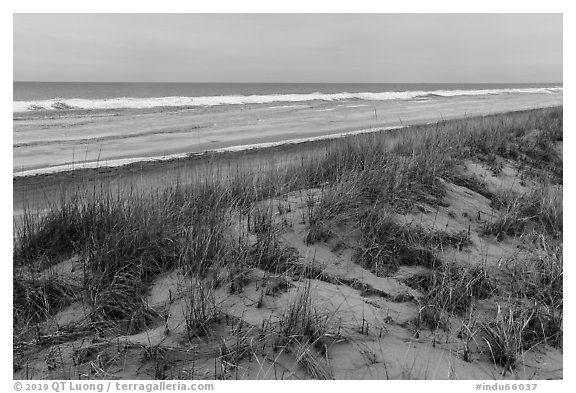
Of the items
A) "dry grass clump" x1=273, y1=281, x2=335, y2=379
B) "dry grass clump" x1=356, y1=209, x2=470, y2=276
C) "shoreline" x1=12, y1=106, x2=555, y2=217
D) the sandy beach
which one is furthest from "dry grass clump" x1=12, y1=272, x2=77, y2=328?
the sandy beach

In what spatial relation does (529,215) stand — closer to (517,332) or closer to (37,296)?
(517,332)

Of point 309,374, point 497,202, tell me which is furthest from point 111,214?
point 497,202

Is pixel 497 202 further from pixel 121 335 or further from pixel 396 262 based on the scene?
pixel 121 335

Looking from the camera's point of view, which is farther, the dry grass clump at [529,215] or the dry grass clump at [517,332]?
the dry grass clump at [529,215]

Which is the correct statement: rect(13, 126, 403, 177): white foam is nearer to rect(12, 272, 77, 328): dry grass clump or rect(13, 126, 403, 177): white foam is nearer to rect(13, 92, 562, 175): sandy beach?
rect(13, 92, 562, 175): sandy beach

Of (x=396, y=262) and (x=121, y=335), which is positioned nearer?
(x=121, y=335)

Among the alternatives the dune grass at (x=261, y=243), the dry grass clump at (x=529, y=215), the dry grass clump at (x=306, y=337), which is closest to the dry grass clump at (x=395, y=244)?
the dune grass at (x=261, y=243)

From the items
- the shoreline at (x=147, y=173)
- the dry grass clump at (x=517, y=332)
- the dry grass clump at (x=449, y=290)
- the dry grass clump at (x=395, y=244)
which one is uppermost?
the shoreline at (x=147, y=173)

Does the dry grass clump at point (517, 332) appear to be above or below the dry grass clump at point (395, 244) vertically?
below

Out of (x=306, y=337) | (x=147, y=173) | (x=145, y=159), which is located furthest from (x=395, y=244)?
(x=145, y=159)

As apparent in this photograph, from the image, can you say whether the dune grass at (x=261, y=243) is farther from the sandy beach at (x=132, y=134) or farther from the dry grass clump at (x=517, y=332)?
the sandy beach at (x=132, y=134)

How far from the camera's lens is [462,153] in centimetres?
790

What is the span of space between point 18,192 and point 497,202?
24.6ft

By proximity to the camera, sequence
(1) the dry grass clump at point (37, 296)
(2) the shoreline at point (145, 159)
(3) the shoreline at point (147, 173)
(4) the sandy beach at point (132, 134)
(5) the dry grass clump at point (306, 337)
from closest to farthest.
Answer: (5) the dry grass clump at point (306, 337)
(1) the dry grass clump at point (37, 296)
(3) the shoreline at point (147, 173)
(2) the shoreline at point (145, 159)
(4) the sandy beach at point (132, 134)
